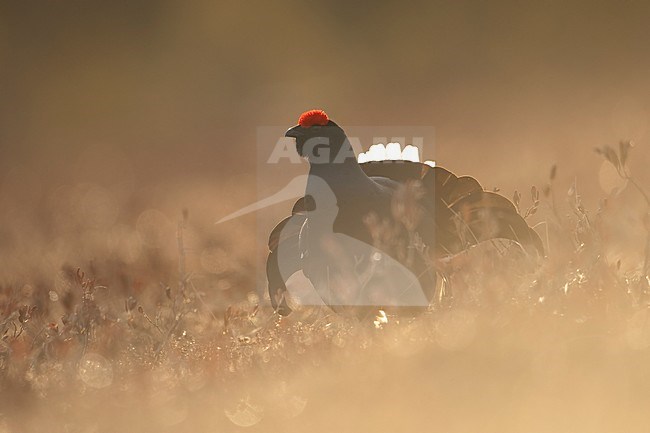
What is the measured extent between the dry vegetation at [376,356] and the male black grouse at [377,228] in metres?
0.15

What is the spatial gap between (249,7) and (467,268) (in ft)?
77.1

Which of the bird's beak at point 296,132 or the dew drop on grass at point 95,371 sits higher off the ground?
the bird's beak at point 296,132

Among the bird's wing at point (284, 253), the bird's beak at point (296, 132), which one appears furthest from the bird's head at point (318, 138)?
the bird's wing at point (284, 253)

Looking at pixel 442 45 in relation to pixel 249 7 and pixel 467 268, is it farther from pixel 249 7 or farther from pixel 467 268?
pixel 467 268

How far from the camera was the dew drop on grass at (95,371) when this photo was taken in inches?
164

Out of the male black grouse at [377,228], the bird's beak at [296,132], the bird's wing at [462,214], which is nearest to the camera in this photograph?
the male black grouse at [377,228]

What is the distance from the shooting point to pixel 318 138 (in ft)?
17.0

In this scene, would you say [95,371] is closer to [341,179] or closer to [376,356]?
[376,356]

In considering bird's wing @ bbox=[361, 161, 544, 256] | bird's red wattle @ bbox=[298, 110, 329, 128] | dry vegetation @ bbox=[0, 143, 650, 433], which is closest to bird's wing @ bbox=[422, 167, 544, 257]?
bird's wing @ bbox=[361, 161, 544, 256]

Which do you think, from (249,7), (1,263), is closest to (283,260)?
(1,263)

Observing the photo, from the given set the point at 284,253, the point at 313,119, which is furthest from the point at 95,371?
the point at 313,119

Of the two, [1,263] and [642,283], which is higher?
[642,283]

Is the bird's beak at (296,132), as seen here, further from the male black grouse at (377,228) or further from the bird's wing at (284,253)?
the bird's wing at (284,253)

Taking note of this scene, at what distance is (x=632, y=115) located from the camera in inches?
494
